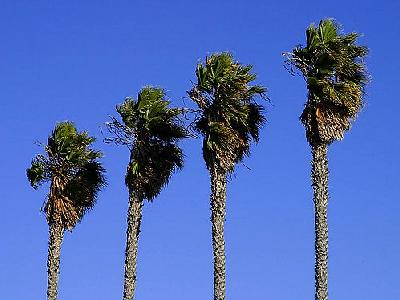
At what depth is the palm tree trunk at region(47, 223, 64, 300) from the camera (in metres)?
43.7

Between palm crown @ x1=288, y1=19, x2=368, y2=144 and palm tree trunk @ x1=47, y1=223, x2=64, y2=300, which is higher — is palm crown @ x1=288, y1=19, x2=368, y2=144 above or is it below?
above

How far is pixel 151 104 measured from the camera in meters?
42.9

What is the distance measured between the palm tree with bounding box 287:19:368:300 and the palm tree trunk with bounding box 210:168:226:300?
11.9ft

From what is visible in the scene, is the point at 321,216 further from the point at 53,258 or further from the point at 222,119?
the point at 53,258

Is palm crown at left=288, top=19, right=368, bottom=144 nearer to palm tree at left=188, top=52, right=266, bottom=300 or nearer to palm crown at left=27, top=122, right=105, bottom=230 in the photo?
palm tree at left=188, top=52, right=266, bottom=300

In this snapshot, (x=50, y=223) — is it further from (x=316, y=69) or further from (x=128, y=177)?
(x=316, y=69)

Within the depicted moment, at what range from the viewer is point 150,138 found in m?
43.2

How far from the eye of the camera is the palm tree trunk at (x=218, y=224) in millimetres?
39000

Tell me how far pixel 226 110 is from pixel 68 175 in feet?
25.1

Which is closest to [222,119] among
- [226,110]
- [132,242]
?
[226,110]

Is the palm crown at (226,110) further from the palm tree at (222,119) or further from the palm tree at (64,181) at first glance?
the palm tree at (64,181)

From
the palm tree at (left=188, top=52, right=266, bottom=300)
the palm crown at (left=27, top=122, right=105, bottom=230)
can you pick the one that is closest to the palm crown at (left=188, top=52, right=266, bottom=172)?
the palm tree at (left=188, top=52, right=266, bottom=300)

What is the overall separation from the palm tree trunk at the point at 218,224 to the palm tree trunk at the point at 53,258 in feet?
24.3

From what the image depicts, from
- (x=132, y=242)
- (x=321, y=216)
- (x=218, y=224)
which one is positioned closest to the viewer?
(x=321, y=216)
